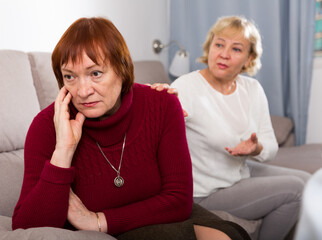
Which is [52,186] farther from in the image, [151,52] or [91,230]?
[151,52]

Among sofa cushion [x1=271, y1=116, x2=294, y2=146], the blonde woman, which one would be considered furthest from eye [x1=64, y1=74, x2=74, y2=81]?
sofa cushion [x1=271, y1=116, x2=294, y2=146]

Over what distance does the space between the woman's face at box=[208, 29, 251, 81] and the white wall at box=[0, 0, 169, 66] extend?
97cm

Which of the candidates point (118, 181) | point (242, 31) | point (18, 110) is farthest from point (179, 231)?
point (242, 31)

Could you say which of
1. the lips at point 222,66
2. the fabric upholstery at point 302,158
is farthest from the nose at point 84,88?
the fabric upholstery at point 302,158

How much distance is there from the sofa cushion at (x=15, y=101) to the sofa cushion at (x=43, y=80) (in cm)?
9

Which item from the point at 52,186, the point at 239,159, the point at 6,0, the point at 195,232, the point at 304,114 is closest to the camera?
the point at 52,186

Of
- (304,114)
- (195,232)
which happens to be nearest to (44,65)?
(195,232)

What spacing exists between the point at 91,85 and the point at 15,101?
23.0 inches

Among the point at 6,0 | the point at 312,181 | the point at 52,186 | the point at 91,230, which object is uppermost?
the point at 6,0

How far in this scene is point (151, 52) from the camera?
3209 mm

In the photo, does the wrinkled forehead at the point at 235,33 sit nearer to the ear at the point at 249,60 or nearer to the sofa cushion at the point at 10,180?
the ear at the point at 249,60

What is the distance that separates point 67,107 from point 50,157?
15 cm

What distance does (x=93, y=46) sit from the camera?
1041 mm

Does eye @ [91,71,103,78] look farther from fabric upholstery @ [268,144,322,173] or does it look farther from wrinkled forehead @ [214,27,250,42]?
fabric upholstery @ [268,144,322,173]
